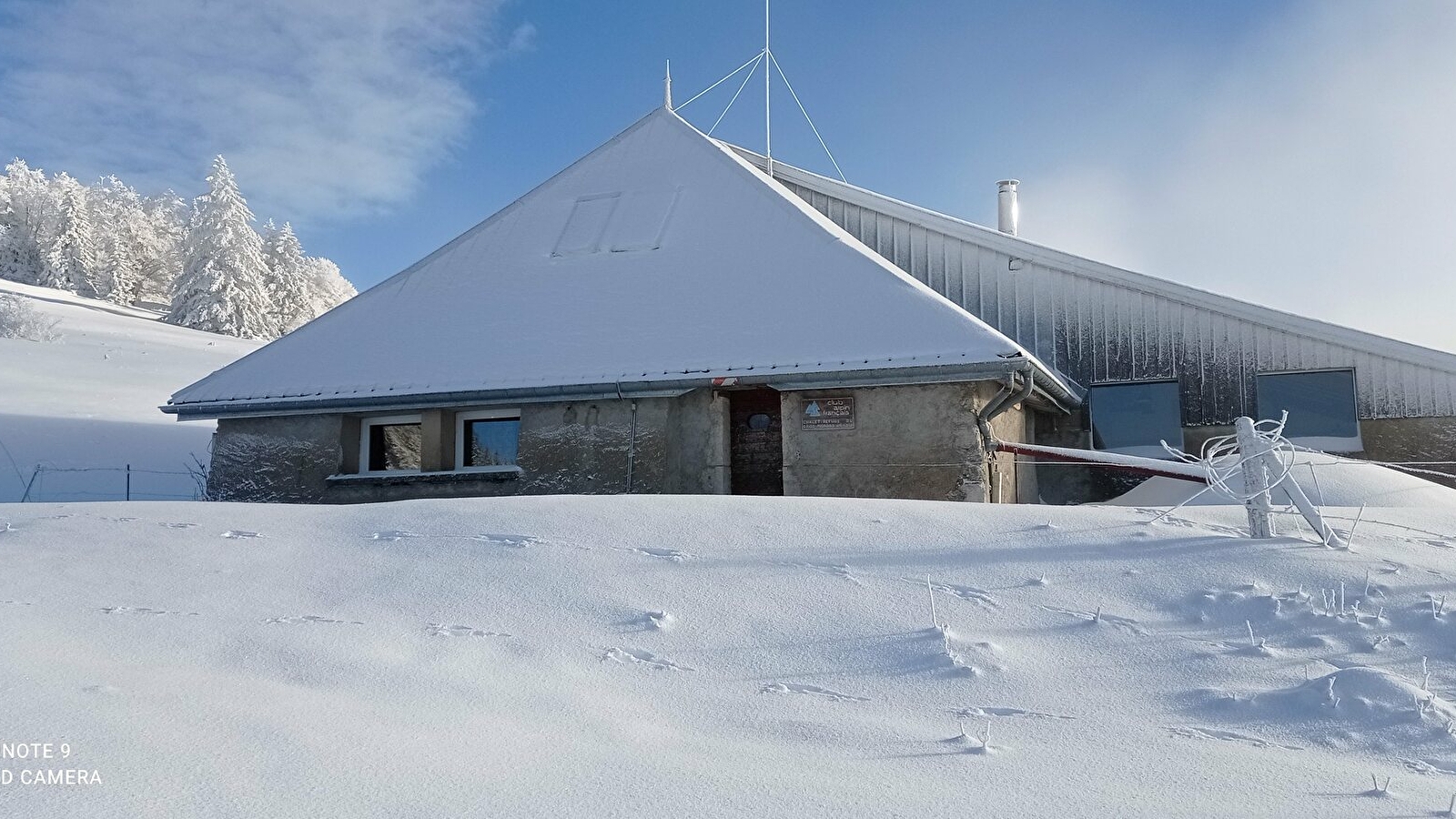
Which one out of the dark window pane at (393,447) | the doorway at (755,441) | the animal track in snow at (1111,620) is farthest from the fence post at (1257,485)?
the dark window pane at (393,447)

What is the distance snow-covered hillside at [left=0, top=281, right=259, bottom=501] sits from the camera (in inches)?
725

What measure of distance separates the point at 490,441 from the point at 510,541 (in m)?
7.79

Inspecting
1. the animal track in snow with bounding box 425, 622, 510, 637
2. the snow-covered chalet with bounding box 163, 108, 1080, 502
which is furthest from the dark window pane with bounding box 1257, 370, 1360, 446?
the animal track in snow with bounding box 425, 622, 510, 637

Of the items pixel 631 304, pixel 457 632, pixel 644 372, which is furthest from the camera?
pixel 631 304

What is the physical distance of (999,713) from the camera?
4.22 metres

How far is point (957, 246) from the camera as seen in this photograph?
663 inches

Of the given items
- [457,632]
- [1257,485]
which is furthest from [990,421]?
[457,632]

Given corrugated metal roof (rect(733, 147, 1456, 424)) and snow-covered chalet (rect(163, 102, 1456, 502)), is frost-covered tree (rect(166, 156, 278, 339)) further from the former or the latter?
corrugated metal roof (rect(733, 147, 1456, 424))

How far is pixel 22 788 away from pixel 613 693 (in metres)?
2.02

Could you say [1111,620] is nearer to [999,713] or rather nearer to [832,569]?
[999,713]

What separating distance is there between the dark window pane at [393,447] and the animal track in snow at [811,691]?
10669mm

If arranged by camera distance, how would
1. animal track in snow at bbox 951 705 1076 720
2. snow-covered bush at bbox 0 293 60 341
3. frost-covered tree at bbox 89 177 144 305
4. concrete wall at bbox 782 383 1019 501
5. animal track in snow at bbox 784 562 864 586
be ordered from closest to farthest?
animal track in snow at bbox 951 705 1076 720
animal track in snow at bbox 784 562 864 586
concrete wall at bbox 782 383 1019 501
snow-covered bush at bbox 0 293 60 341
frost-covered tree at bbox 89 177 144 305

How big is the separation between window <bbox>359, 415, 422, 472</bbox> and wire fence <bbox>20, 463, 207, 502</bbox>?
4668 mm

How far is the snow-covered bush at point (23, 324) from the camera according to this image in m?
33.8
